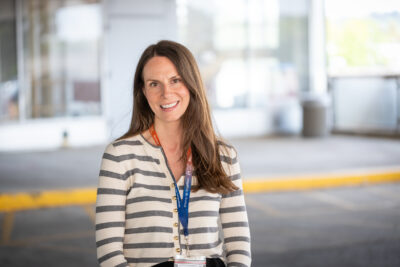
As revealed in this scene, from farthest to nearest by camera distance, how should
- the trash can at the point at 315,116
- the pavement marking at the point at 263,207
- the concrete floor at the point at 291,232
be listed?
the trash can at the point at 315,116, the pavement marking at the point at 263,207, the concrete floor at the point at 291,232

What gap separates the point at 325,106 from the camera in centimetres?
1487

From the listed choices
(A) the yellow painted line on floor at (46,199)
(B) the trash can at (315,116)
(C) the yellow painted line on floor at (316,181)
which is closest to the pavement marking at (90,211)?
(A) the yellow painted line on floor at (46,199)

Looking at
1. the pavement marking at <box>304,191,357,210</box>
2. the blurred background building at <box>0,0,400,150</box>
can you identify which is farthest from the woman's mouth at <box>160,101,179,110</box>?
the blurred background building at <box>0,0,400,150</box>

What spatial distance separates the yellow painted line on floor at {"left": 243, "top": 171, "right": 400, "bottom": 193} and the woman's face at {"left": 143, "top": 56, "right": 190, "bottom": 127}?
6.03 metres

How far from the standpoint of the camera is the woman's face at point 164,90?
2.65 meters

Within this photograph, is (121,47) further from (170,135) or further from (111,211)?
(111,211)

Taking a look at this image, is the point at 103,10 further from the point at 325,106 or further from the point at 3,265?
the point at 3,265

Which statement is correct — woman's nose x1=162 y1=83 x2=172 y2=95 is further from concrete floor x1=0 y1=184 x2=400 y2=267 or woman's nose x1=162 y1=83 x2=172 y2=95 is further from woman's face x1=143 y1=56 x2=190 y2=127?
concrete floor x1=0 y1=184 x2=400 y2=267

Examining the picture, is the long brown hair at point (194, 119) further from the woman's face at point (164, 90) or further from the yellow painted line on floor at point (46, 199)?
the yellow painted line on floor at point (46, 199)

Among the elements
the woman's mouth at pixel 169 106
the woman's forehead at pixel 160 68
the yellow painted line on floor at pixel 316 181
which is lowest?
the yellow painted line on floor at pixel 316 181

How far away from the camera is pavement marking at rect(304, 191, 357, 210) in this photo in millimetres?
7660

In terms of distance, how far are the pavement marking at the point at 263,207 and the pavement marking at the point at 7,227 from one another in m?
2.98

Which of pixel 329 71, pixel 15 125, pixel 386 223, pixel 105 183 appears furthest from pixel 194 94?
pixel 329 71

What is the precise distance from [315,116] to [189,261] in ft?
41.7
